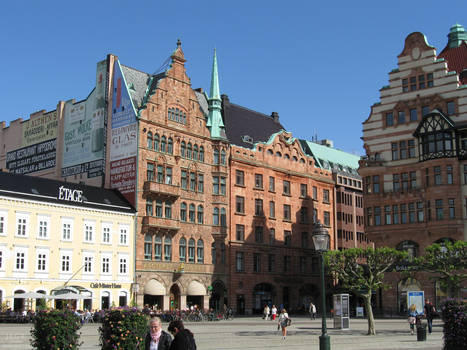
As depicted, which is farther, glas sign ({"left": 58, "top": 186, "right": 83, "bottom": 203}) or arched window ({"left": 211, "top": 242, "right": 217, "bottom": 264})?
arched window ({"left": 211, "top": 242, "right": 217, "bottom": 264})

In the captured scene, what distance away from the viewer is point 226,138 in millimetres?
75812

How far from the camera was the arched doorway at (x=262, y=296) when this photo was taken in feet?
251

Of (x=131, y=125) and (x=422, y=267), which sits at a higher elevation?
(x=131, y=125)

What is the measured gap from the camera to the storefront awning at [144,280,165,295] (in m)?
64.1

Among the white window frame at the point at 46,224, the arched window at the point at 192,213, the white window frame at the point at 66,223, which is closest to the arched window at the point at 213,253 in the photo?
the arched window at the point at 192,213

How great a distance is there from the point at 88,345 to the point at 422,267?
26.5m

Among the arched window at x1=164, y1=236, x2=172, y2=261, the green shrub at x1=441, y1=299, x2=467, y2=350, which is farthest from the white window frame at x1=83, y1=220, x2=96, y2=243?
the green shrub at x1=441, y1=299, x2=467, y2=350

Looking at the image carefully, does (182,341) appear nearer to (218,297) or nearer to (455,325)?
(455,325)

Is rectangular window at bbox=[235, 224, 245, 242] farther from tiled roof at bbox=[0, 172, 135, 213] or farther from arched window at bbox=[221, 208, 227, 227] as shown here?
tiled roof at bbox=[0, 172, 135, 213]

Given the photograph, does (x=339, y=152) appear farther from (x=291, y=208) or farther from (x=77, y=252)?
(x=77, y=252)

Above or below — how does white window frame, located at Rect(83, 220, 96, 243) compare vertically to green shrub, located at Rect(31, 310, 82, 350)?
above

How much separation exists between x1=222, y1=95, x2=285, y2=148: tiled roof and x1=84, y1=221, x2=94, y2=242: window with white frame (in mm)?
23298

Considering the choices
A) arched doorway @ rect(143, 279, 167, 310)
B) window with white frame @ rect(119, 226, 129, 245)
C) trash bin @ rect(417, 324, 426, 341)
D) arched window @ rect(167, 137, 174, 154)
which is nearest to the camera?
trash bin @ rect(417, 324, 426, 341)

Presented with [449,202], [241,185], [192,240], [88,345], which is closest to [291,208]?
[241,185]
